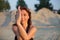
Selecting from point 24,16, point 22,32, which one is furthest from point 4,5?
point 22,32

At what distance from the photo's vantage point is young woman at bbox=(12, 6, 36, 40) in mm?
1797

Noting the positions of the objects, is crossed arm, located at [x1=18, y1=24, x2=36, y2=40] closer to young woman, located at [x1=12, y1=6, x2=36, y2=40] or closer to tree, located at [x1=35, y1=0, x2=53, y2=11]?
young woman, located at [x1=12, y1=6, x2=36, y2=40]

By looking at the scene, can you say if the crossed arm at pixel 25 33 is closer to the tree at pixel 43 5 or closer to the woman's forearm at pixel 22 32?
the woman's forearm at pixel 22 32

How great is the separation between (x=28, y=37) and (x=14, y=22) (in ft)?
0.79

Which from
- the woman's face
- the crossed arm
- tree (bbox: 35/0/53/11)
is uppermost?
tree (bbox: 35/0/53/11)

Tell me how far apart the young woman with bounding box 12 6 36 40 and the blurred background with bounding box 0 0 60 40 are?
4 cm

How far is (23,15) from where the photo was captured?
1834mm

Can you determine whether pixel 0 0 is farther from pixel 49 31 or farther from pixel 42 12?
pixel 49 31

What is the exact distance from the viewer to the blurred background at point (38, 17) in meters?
1.84

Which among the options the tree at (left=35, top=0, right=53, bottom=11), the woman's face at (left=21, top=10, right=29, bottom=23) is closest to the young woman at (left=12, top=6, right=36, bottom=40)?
the woman's face at (left=21, top=10, right=29, bottom=23)

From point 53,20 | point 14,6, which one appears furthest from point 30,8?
point 53,20

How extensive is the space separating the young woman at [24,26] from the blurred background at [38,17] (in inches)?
1.7

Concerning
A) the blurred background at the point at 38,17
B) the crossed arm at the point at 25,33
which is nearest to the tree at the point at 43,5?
the blurred background at the point at 38,17

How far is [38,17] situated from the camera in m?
1.89
